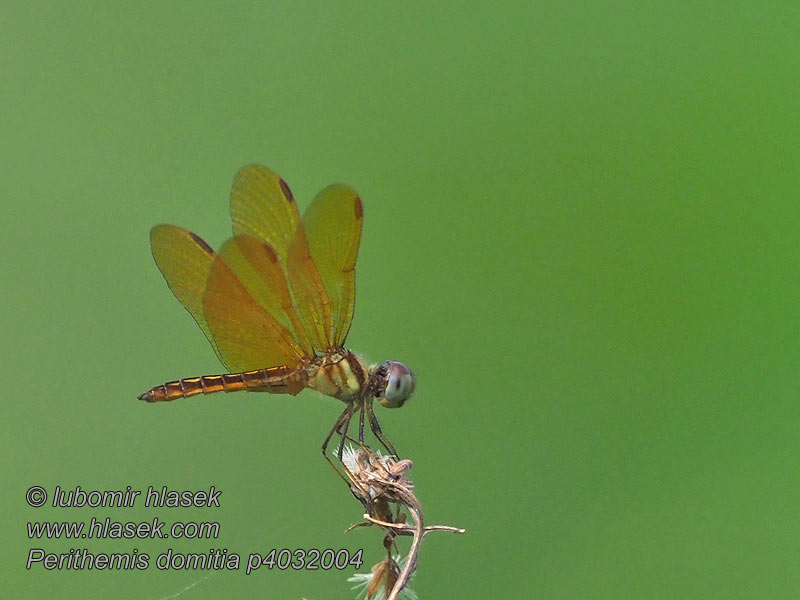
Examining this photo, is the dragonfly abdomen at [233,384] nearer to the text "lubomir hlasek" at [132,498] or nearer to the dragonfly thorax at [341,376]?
the dragonfly thorax at [341,376]

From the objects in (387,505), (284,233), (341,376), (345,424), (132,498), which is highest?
(284,233)

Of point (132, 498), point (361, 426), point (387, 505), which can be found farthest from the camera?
point (132, 498)

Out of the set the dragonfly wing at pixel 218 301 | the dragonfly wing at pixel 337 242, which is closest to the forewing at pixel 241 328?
the dragonfly wing at pixel 218 301

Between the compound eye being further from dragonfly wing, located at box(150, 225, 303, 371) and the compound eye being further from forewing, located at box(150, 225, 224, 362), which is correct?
forewing, located at box(150, 225, 224, 362)

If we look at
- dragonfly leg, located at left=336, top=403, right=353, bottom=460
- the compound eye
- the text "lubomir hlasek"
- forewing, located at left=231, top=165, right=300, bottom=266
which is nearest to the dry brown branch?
dragonfly leg, located at left=336, top=403, right=353, bottom=460

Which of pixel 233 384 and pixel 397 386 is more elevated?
pixel 397 386

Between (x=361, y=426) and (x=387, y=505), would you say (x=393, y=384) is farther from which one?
(x=387, y=505)

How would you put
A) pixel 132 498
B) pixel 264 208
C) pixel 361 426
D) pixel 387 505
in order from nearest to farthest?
pixel 387 505 → pixel 361 426 → pixel 264 208 → pixel 132 498

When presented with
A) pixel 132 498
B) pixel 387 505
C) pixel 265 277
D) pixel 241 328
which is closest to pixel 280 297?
pixel 265 277
